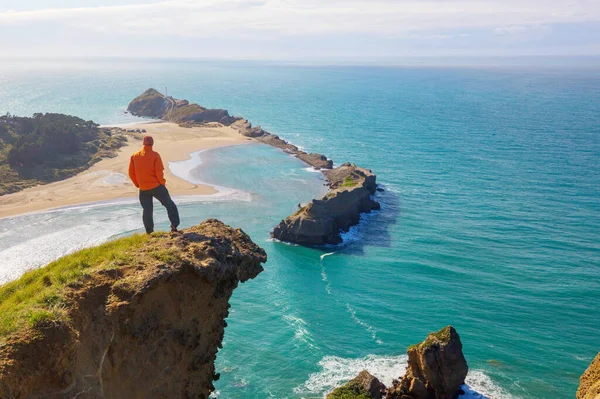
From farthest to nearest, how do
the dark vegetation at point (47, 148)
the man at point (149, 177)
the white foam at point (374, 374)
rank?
1. the dark vegetation at point (47, 148)
2. the white foam at point (374, 374)
3. the man at point (149, 177)

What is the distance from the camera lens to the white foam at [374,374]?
30.5 meters

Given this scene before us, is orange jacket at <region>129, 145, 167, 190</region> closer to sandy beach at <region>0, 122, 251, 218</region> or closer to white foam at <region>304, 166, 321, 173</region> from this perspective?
sandy beach at <region>0, 122, 251, 218</region>

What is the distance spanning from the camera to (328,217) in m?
55.6

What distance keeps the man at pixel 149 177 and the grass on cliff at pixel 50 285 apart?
119 cm

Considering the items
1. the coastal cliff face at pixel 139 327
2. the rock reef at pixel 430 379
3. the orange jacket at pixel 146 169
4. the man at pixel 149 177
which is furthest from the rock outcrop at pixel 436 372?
the orange jacket at pixel 146 169

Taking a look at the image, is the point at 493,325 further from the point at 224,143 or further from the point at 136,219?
the point at 224,143

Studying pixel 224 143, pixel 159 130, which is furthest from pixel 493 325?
pixel 159 130

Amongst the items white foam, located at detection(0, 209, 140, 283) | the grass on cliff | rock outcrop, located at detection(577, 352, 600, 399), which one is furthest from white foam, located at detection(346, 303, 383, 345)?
the grass on cliff

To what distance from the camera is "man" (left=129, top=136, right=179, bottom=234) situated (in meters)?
15.5

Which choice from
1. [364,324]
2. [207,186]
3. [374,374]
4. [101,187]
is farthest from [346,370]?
[101,187]

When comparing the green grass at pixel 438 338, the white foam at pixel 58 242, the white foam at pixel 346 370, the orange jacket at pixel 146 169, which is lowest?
the white foam at pixel 346 370

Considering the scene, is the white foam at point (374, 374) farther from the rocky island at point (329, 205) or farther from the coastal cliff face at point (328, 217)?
the rocky island at point (329, 205)

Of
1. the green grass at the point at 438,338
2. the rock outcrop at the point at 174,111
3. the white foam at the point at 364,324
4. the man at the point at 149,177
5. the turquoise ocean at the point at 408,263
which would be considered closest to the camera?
the man at the point at 149,177

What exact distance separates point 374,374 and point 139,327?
21.8 meters
